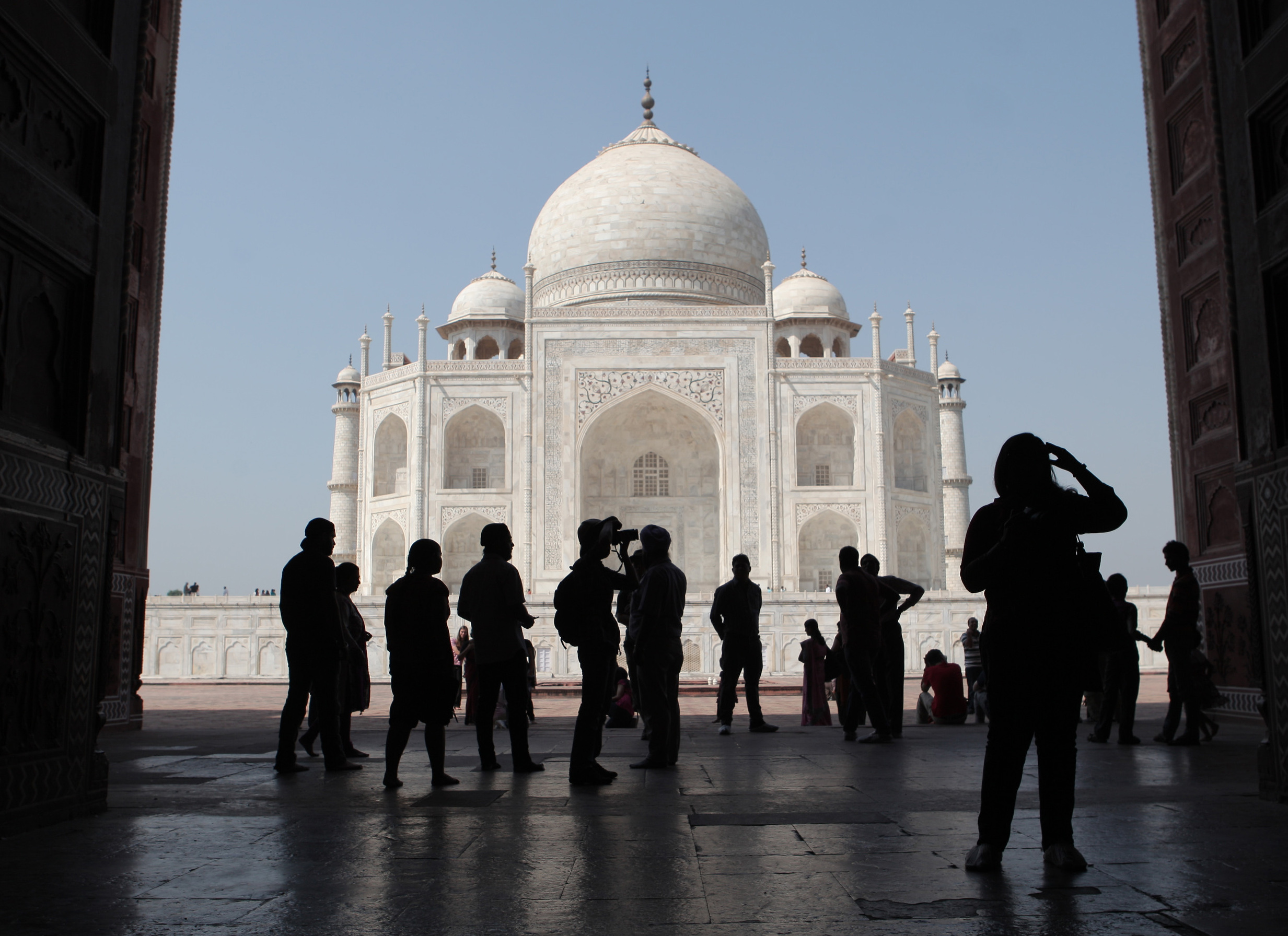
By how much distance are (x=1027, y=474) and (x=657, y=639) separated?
275 cm

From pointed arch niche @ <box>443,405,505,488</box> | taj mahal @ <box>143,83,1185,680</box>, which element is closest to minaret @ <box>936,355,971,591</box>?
taj mahal @ <box>143,83,1185,680</box>

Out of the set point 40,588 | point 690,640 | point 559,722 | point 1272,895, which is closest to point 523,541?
point 690,640

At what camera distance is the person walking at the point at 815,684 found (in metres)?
9.69

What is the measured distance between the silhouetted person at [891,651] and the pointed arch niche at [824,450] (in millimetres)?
19928

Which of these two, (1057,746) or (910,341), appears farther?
→ (910,341)

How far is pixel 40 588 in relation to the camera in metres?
3.89

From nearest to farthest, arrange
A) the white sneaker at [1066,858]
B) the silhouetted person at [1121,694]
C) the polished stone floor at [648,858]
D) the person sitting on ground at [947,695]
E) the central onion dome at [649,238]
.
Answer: the polished stone floor at [648,858] → the white sneaker at [1066,858] → the silhouetted person at [1121,694] → the person sitting on ground at [947,695] → the central onion dome at [649,238]

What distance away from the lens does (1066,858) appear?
294cm

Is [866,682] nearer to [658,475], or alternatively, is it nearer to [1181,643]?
A: [1181,643]

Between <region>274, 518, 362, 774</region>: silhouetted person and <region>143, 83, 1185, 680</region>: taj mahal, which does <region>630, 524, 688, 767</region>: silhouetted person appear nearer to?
<region>274, 518, 362, 774</region>: silhouetted person

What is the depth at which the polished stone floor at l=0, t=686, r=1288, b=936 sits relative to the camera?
2.48 m

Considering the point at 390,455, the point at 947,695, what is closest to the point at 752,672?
the point at 947,695

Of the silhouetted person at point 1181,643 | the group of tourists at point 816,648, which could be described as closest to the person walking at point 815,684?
the group of tourists at point 816,648

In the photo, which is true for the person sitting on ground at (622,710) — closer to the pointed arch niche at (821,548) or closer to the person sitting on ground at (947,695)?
the person sitting on ground at (947,695)
